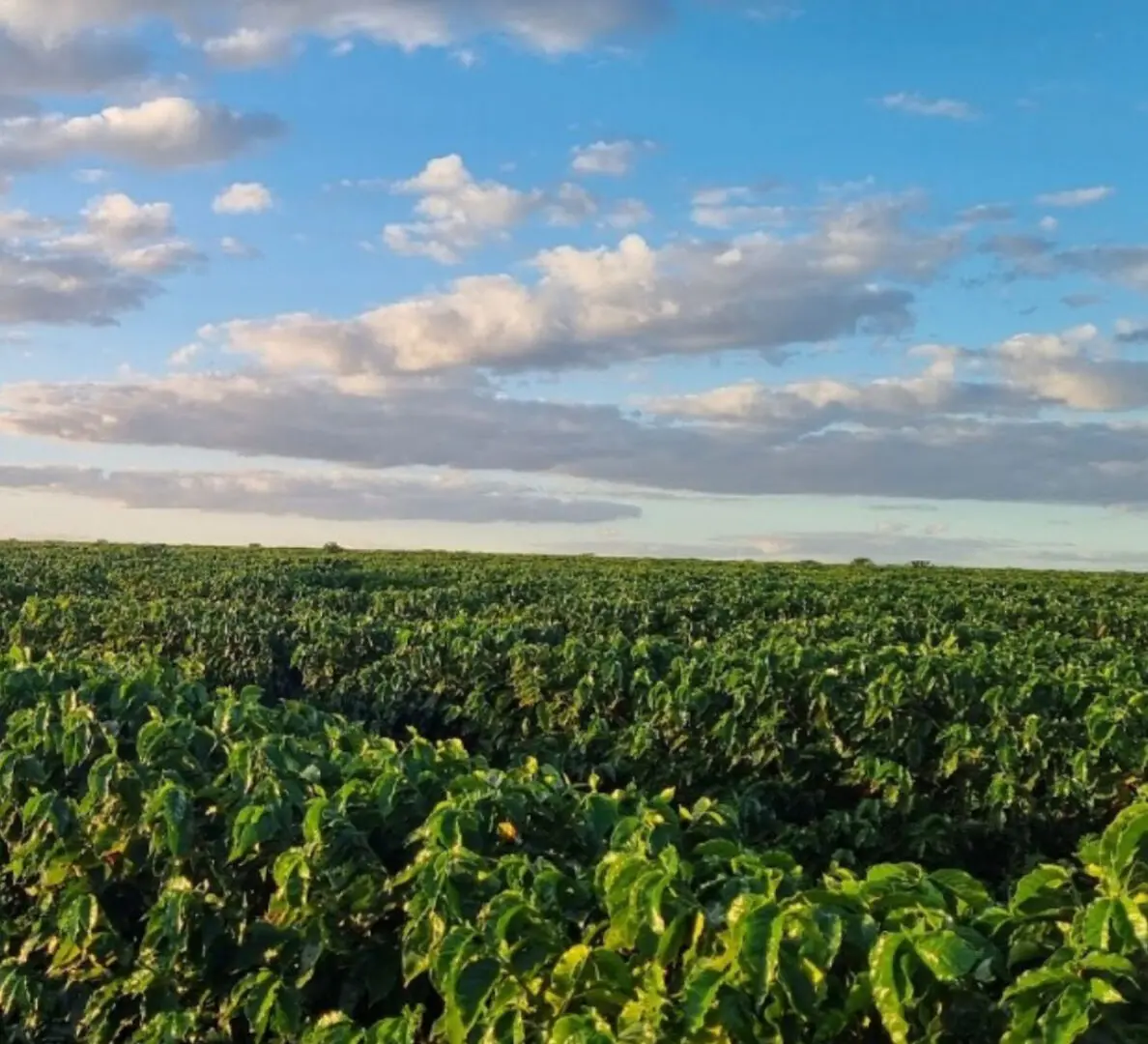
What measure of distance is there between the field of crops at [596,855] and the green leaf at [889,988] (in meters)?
0.01

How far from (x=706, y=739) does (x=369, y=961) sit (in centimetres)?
630

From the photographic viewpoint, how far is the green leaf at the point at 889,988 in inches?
134

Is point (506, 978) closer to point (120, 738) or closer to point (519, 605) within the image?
point (120, 738)

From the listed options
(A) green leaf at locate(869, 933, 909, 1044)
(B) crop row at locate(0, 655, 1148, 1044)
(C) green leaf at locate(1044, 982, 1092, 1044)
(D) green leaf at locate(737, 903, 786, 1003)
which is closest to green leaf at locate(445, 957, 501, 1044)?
(B) crop row at locate(0, 655, 1148, 1044)

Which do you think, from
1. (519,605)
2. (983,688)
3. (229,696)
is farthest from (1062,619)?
(229,696)

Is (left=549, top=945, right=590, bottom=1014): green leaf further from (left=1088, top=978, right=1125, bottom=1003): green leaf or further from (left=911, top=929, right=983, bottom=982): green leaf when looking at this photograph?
(left=1088, top=978, right=1125, bottom=1003): green leaf

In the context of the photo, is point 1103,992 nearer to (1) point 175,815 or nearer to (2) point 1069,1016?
(2) point 1069,1016

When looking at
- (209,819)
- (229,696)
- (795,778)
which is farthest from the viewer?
(795,778)

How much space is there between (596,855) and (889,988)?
1.72 meters

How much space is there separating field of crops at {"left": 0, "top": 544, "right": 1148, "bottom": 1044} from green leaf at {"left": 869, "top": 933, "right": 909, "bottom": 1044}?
1 cm

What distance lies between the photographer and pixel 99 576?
93.8 feet

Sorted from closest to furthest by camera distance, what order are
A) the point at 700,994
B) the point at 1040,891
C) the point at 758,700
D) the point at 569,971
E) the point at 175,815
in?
the point at 700,994 → the point at 569,971 → the point at 1040,891 → the point at 175,815 → the point at 758,700

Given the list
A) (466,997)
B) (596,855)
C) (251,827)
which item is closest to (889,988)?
(466,997)

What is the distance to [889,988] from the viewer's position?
342 centimetres
